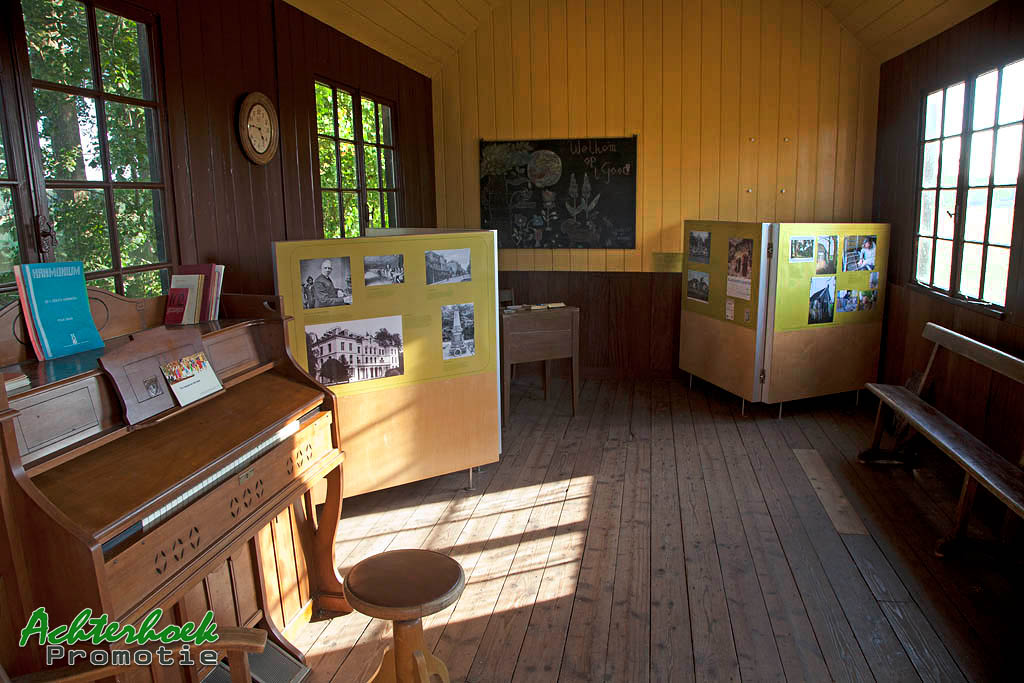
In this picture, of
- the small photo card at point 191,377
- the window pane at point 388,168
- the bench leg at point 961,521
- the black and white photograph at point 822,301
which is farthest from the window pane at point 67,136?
the black and white photograph at point 822,301

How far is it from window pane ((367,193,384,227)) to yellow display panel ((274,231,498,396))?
1.83 m

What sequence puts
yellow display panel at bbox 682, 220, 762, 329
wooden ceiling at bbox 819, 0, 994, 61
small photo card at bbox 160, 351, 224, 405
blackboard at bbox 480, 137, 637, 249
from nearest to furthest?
small photo card at bbox 160, 351, 224, 405
wooden ceiling at bbox 819, 0, 994, 61
yellow display panel at bbox 682, 220, 762, 329
blackboard at bbox 480, 137, 637, 249

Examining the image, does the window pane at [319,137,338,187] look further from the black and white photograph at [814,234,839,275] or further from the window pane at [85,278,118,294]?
the black and white photograph at [814,234,839,275]

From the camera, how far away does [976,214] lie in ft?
14.3

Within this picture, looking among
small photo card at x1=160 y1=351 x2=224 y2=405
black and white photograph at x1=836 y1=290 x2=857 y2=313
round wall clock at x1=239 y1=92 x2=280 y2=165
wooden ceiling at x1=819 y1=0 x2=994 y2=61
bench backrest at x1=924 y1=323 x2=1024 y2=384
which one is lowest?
bench backrest at x1=924 y1=323 x2=1024 y2=384

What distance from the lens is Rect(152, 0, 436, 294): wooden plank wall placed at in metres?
3.51

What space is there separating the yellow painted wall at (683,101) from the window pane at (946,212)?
1386 mm

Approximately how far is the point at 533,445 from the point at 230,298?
2.63 meters

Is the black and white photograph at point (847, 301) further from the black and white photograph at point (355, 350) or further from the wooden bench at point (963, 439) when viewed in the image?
the black and white photograph at point (355, 350)

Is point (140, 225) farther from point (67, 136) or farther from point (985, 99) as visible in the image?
point (985, 99)

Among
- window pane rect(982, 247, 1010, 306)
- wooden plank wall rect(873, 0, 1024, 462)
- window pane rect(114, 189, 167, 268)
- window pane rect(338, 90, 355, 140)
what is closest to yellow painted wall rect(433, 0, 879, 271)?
wooden plank wall rect(873, 0, 1024, 462)

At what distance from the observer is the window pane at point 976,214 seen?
4281 millimetres

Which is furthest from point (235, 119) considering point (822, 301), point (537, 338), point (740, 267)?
point (822, 301)

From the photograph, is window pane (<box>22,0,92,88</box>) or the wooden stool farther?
window pane (<box>22,0,92,88</box>)
